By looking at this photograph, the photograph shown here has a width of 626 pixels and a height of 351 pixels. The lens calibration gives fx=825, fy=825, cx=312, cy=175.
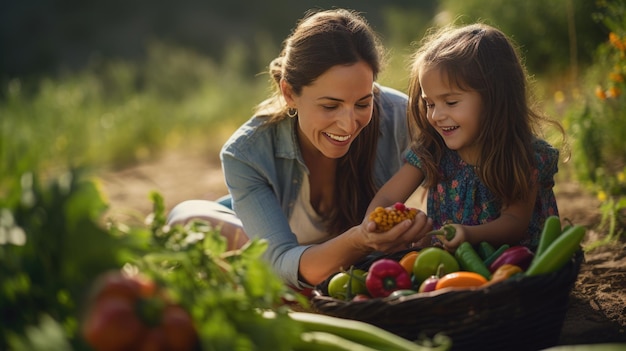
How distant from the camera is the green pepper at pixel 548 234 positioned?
247 centimetres

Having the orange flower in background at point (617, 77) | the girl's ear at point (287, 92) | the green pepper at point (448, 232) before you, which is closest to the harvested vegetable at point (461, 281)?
the green pepper at point (448, 232)

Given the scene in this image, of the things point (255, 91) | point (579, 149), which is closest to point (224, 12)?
point (255, 91)

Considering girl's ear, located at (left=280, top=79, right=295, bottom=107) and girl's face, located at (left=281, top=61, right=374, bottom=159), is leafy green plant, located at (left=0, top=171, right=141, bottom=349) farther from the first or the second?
girl's ear, located at (left=280, top=79, right=295, bottom=107)

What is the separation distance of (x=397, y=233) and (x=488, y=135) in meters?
0.61

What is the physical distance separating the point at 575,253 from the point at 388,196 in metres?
1.01

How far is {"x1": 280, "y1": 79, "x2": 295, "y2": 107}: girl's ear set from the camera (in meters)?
3.45

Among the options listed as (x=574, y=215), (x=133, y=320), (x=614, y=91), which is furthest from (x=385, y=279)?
(x=614, y=91)

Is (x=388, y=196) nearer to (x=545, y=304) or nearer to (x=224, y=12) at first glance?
(x=545, y=304)

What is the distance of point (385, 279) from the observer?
262 centimetres

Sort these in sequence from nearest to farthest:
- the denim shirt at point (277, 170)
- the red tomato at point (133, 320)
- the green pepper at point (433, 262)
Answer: the red tomato at point (133, 320)
the green pepper at point (433, 262)
the denim shirt at point (277, 170)

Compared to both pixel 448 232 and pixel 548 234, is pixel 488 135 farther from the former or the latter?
pixel 548 234

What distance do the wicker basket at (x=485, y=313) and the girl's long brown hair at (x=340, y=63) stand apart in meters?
1.24

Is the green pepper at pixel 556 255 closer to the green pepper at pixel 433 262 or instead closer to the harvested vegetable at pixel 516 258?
the harvested vegetable at pixel 516 258

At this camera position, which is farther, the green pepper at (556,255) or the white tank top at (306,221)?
the white tank top at (306,221)
